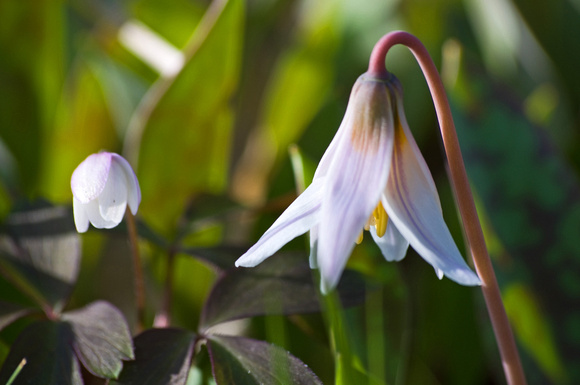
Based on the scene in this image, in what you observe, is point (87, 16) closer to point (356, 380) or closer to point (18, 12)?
point (18, 12)

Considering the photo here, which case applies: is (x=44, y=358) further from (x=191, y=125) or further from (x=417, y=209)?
(x=191, y=125)

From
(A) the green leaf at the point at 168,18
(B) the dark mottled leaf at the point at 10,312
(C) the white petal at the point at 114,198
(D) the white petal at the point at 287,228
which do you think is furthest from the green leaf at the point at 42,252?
(A) the green leaf at the point at 168,18

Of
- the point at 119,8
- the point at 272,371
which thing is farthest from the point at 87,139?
the point at 272,371

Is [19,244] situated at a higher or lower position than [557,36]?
lower

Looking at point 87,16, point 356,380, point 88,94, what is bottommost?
point 356,380

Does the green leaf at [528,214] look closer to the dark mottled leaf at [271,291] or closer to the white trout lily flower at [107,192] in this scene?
the dark mottled leaf at [271,291]

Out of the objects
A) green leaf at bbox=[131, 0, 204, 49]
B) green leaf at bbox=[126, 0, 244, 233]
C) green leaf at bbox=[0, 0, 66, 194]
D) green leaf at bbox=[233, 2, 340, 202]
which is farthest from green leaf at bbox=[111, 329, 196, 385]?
green leaf at bbox=[131, 0, 204, 49]

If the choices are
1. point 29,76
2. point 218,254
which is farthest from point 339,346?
point 29,76
